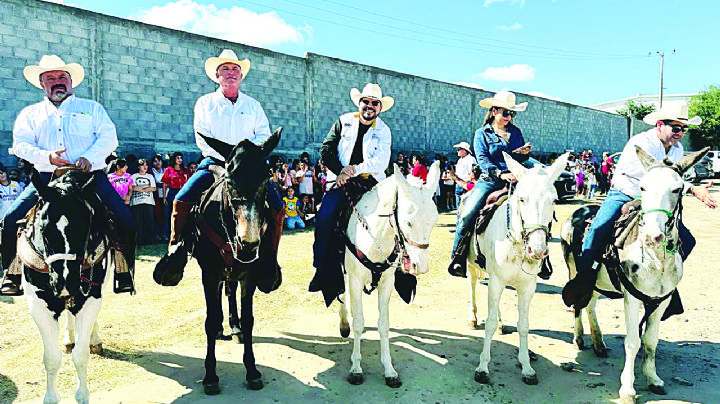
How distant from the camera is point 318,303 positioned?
267 inches

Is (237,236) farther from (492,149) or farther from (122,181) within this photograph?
(122,181)

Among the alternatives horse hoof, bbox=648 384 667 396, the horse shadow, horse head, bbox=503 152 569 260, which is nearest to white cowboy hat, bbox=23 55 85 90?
horse head, bbox=503 152 569 260

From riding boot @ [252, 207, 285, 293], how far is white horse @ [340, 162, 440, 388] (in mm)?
740

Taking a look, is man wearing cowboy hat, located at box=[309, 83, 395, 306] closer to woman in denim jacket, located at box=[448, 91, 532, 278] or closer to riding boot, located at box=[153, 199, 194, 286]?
woman in denim jacket, located at box=[448, 91, 532, 278]

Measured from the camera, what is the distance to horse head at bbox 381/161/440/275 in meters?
3.68

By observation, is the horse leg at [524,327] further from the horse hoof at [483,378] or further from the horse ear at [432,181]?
the horse ear at [432,181]

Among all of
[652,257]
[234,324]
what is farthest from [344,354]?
[652,257]

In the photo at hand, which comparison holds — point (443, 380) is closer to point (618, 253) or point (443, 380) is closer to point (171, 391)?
point (618, 253)

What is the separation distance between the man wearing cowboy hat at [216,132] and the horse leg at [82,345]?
0.80 meters

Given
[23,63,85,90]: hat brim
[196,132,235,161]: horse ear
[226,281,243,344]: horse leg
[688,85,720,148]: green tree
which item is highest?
[688,85,720,148]: green tree

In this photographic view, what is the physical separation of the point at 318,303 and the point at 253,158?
3603 millimetres

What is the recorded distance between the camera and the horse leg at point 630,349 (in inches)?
154

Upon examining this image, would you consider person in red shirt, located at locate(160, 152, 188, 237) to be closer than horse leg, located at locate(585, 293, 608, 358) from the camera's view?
No

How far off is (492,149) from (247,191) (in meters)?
3.13
